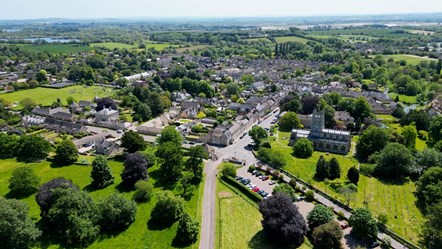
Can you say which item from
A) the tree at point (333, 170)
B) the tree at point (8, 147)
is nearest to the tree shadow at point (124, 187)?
the tree at point (8, 147)

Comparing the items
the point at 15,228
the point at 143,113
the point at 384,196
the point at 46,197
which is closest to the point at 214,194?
the point at 46,197

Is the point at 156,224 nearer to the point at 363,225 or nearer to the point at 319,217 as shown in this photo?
the point at 319,217

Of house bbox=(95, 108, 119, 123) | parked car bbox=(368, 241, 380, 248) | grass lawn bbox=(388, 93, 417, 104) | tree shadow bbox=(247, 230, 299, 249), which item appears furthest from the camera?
grass lawn bbox=(388, 93, 417, 104)

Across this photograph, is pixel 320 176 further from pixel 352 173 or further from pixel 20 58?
pixel 20 58

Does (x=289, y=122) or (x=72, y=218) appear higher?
(x=289, y=122)

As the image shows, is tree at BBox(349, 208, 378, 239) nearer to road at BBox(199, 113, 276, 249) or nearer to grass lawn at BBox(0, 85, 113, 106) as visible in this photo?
road at BBox(199, 113, 276, 249)

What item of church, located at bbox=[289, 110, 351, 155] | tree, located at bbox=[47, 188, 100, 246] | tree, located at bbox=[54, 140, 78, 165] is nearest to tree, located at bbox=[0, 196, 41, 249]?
tree, located at bbox=[47, 188, 100, 246]

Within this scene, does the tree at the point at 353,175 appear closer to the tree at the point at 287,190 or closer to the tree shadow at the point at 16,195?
the tree at the point at 287,190
